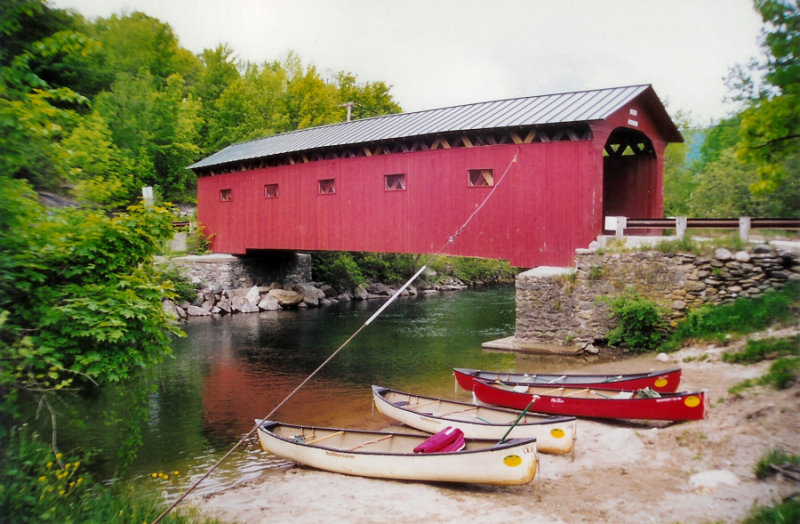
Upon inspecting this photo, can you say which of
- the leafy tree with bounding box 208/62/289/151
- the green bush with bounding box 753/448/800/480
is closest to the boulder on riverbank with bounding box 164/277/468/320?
the leafy tree with bounding box 208/62/289/151

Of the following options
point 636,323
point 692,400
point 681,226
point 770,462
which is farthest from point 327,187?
point 770,462

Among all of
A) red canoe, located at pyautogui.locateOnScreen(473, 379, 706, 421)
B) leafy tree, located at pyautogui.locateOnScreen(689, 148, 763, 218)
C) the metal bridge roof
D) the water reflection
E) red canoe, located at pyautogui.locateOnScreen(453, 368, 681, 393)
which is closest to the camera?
red canoe, located at pyautogui.locateOnScreen(473, 379, 706, 421)

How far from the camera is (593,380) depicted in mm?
8938

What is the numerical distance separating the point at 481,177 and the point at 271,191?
29.4 ft

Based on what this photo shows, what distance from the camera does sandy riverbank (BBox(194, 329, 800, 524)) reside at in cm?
530

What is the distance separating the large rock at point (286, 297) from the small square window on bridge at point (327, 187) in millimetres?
6699

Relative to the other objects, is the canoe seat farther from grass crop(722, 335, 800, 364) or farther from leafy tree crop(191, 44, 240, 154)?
leafy tree crop(191, 44, 240, 154)

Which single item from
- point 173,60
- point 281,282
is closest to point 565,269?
point 281,282

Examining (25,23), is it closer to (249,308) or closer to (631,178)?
(631,178)

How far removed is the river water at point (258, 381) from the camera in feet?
24.3

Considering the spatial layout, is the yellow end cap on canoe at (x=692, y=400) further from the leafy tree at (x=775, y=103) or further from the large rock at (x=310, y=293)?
the large rock at (x=310, y=293)

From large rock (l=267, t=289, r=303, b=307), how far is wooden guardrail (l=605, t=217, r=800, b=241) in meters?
13.9

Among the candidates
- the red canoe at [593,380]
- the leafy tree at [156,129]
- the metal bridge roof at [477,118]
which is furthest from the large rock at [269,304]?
the red canoe at [593,380]

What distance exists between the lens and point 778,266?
10.2 metres
